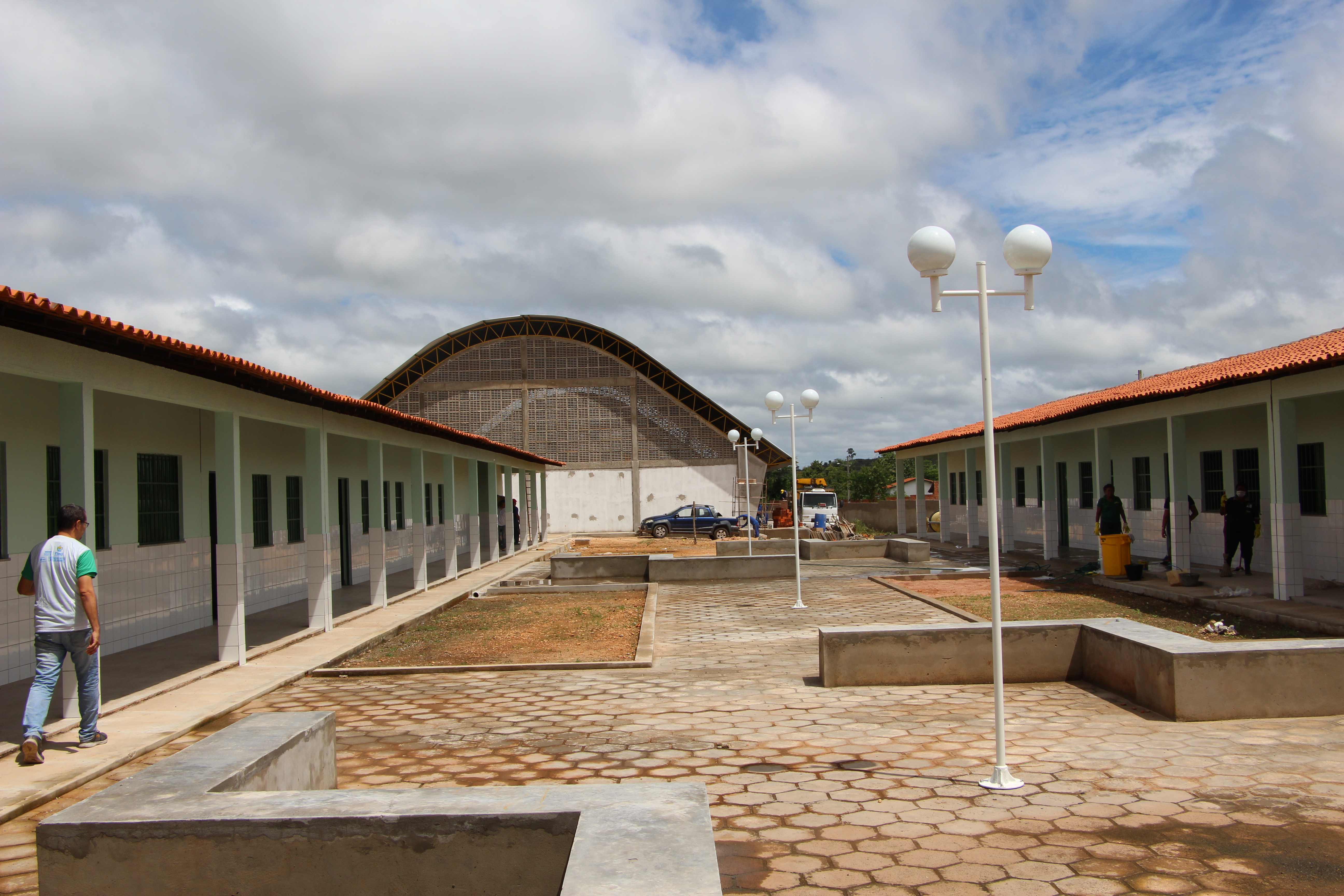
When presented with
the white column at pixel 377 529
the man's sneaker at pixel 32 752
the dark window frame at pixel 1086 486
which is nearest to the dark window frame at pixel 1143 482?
the dark window frame at pixel 1086 486

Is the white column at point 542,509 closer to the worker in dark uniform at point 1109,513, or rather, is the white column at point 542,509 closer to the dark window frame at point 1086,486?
the dark window frame at point 1086,486

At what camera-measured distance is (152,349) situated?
779cm

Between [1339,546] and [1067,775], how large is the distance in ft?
37.2

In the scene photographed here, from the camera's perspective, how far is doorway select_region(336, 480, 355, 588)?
18.0m

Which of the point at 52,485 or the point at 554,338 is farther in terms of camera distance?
the point at 554,338

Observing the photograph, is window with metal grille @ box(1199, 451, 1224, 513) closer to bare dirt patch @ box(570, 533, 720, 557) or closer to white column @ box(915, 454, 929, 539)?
bare dirt patch @ box(570, 533, 720, 557)

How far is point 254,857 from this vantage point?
3.59 metres

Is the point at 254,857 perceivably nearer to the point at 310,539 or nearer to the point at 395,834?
the point at 395,834

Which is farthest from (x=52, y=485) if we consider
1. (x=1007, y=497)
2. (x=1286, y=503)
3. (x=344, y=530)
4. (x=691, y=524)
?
(x=691, y=524)

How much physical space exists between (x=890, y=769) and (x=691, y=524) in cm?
3124

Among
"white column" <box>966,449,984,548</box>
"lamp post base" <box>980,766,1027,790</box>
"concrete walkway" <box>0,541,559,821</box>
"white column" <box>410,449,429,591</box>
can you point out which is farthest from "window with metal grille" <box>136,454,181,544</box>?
"white column" <box>966,449,984,548</box>

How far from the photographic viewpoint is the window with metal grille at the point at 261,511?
14297 millimetres

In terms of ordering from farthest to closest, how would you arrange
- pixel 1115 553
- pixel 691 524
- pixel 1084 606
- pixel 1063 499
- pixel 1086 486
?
pixel 691 524
pixel 1063 499
pixel 1086 486
pixel 1115 553
pixel 1084 606

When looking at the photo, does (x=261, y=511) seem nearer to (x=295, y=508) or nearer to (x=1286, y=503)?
(x=295, y=508)
